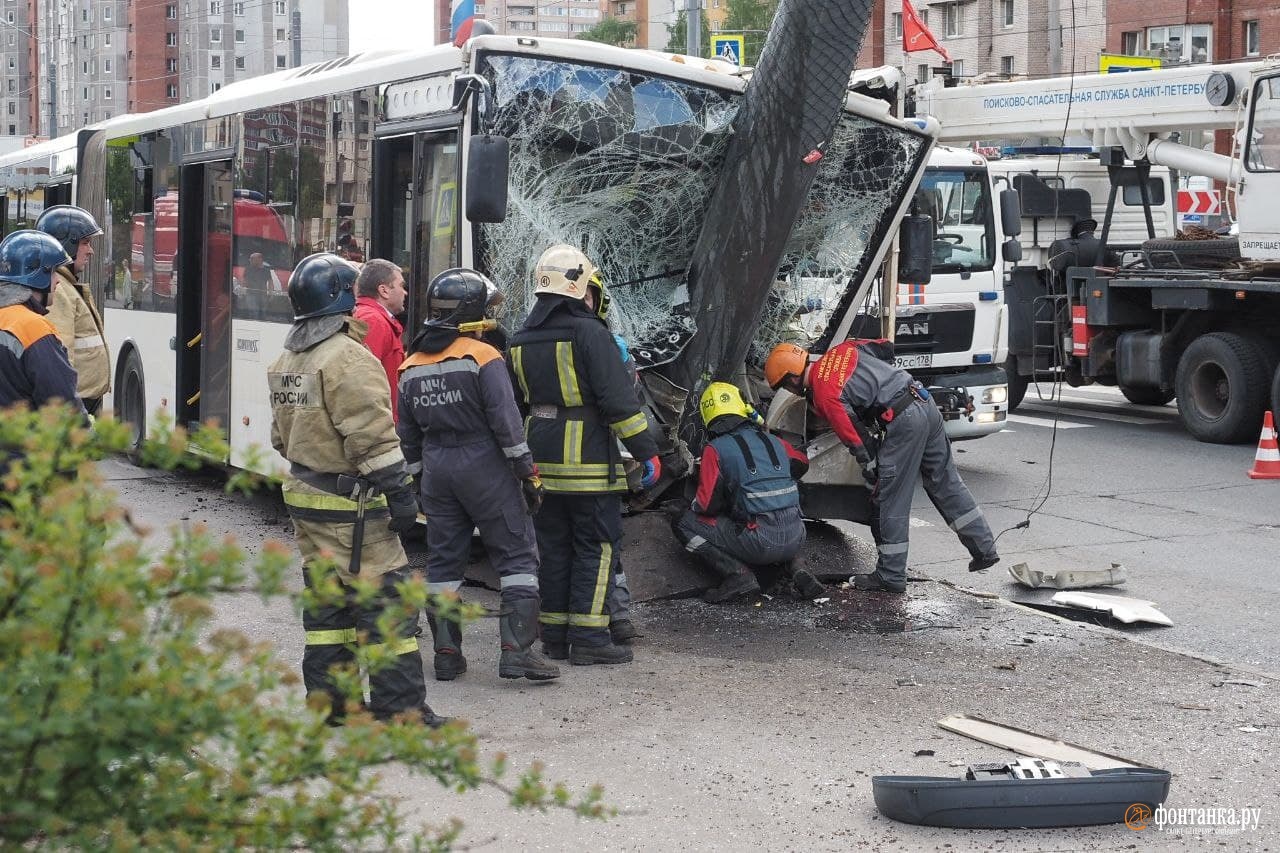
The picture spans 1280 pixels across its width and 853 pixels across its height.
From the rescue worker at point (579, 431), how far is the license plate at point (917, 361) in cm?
606

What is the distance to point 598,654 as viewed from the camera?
272 inches

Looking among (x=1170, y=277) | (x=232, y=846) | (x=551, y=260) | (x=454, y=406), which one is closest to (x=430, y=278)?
(x=551, y=260)

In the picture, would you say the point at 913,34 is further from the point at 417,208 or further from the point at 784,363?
the point at 417,208

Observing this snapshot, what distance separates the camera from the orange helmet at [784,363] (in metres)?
8.37

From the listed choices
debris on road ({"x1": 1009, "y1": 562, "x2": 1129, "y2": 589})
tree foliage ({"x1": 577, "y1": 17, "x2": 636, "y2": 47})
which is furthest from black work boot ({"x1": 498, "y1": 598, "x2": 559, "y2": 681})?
tree foliage ({"x1": 577, "y1": 17, "x2": 636, "y2": 47})

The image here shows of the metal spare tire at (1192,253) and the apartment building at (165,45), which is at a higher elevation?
the apartment building at (165,45)

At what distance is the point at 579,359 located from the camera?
22.4 feet

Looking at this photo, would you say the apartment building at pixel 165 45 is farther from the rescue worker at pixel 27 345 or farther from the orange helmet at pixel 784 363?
the rescue worker at pixel 27 345

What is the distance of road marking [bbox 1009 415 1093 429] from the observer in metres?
16.3

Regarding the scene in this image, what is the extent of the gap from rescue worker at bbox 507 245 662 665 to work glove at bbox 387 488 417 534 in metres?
1.19

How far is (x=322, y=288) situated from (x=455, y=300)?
0.72 metres

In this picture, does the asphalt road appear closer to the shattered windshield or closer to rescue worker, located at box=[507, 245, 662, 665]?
the shattered windshield

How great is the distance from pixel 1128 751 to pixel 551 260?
10.0 feet

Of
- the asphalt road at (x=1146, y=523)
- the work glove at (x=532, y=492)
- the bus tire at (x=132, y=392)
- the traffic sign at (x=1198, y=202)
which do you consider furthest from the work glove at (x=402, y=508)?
the traffic sign at (x=1198, y=202)
